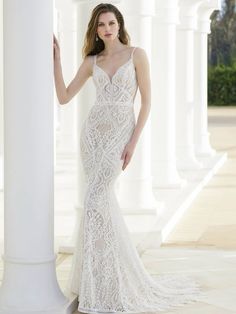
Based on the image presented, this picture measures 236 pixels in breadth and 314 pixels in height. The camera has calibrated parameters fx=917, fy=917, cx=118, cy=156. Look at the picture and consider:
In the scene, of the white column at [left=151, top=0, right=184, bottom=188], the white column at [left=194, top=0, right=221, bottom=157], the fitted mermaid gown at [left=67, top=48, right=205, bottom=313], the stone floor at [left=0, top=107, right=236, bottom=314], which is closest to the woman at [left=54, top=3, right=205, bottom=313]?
the fitted mermaid gown at [left=67, top=48, right=205, bottom=313]

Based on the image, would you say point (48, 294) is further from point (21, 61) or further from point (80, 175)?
point (80, 175)

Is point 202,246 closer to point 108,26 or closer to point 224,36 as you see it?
point 108,26

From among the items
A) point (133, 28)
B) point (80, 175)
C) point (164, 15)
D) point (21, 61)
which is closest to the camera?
point (21, 61)

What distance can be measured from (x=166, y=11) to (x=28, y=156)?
23.7ft

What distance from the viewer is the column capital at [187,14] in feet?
53.1

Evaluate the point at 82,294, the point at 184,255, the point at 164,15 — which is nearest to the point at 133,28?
the point at 164,15

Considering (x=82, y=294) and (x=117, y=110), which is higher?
(x=117, y=110)

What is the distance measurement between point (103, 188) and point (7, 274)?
39.4 inches

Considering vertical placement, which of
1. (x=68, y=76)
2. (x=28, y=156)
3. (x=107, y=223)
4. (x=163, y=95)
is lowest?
(x=107, y=223)

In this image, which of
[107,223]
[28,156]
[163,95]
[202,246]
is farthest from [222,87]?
[28,156]

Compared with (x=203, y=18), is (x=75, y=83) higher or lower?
lower

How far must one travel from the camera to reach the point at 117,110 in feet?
23.6

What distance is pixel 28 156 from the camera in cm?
672

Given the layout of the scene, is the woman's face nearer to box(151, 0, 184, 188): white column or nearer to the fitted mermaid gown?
the fitted mermaid gown
